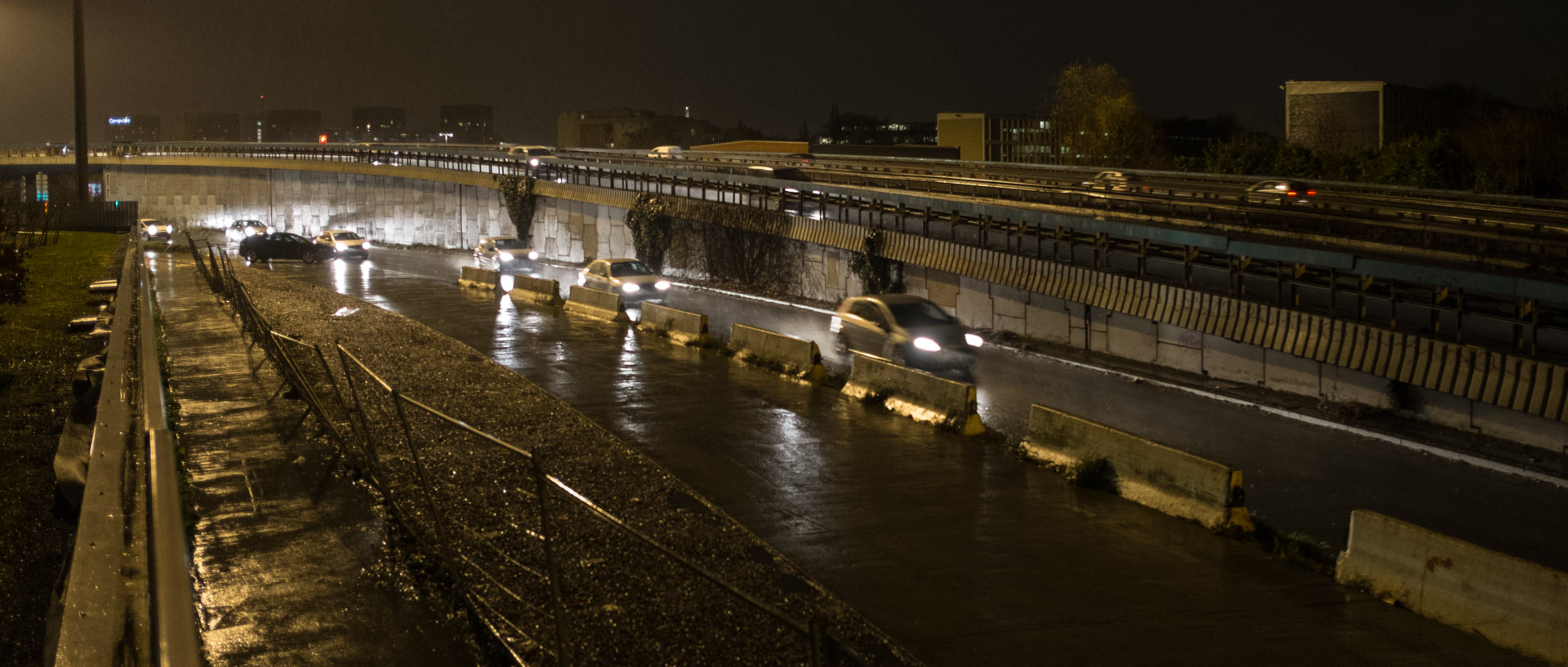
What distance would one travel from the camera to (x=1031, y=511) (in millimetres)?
11609

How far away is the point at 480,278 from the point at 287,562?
101ft

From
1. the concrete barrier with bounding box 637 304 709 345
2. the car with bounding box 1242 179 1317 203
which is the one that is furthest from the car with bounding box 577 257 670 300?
the car with bounding box 1242 179 1317 203

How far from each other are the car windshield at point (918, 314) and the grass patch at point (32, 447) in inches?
550

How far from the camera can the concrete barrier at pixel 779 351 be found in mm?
20016

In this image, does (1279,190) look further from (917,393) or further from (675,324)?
(917,393)

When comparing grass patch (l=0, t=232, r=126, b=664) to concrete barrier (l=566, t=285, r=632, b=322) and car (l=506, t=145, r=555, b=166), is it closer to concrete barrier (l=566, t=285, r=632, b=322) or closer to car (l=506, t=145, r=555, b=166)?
concrete barrier (l=566, t=285, r=632, b=322)

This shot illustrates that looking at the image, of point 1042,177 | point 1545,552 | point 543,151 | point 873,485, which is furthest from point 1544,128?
point 543,151

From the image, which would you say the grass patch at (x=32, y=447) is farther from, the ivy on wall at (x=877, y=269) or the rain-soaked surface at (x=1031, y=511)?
the ivy on wall at (x=877, y=269)

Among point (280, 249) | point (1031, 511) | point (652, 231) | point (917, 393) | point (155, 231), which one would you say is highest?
point (155, 231)

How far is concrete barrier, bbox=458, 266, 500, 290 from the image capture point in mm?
38125

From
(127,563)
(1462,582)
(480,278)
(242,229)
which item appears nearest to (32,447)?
(127,563)

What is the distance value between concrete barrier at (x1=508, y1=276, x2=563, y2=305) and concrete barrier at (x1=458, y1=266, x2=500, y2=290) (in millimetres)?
2303

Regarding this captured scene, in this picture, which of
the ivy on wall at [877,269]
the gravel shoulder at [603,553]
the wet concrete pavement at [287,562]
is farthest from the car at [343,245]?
the gravel shoulder at [603,553]

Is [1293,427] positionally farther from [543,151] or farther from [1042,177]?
[543,151]
